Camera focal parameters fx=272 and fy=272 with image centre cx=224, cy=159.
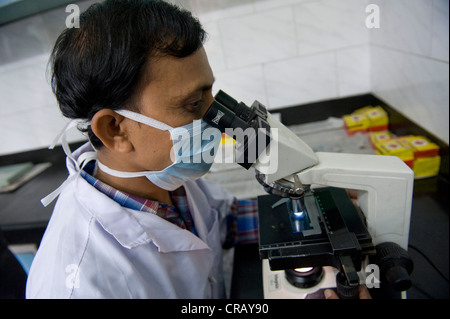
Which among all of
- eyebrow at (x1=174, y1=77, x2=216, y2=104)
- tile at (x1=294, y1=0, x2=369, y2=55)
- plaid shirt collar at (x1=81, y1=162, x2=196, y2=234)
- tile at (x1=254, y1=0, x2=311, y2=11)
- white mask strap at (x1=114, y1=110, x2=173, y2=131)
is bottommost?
plaid shirt collar at (x1=81, y1=162, x2=196, y2=234)

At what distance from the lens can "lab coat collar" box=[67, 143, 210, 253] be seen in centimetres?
77

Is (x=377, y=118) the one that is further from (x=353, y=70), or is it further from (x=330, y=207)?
(x=330, y=207)

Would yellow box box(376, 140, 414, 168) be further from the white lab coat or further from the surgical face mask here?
the white lab coat

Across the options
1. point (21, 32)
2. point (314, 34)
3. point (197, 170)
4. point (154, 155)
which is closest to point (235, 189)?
point (197, 170)

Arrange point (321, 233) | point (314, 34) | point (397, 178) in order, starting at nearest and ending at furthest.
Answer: point (397, 178) → point (321, 233) → point (314, 34)

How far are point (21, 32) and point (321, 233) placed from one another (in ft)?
3.50

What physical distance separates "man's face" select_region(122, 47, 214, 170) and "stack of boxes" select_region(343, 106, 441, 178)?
20.7 inches

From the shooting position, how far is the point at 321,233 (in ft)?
2.29

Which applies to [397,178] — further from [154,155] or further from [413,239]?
[154,155]

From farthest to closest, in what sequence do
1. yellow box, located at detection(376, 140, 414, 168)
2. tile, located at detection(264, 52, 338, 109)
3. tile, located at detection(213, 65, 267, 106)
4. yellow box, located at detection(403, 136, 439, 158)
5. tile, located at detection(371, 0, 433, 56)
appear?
1. tile, located at detection(264, 52, 338, 109)
2. tile, located at detection(213, 65, 267, 106)
3. yellow box, located at detection(403, 136, 439, 158)
4. yellow box, located at detection(376, 140, 414, 168)
5. tile, located at detection(371, 0, 433, 56)

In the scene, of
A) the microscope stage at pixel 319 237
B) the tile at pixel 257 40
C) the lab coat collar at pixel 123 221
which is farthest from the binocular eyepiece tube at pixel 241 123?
the tile at pixel 257 40

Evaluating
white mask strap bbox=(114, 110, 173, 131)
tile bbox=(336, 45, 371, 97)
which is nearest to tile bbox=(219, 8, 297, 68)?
tile bbox=(336, 45, 371, 97)

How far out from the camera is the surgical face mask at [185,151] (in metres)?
0.69

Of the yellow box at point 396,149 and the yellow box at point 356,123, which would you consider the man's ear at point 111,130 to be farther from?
the yellow box at point 356,123
